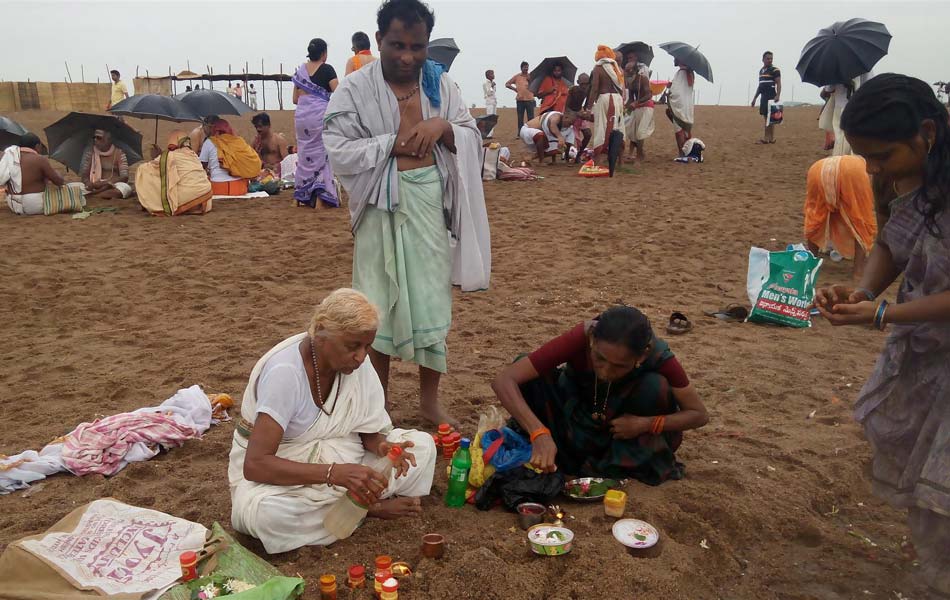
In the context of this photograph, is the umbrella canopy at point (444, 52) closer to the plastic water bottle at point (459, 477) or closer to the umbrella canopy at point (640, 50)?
the umbrella canopy at point (640, 50)

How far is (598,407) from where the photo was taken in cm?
313

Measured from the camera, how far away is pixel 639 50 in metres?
13.6

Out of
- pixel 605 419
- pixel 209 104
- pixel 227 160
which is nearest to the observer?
pixel 605 419

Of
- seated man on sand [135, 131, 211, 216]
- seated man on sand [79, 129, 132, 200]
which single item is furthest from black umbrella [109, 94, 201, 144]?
seated man on sand [135, 131, 211, 216]

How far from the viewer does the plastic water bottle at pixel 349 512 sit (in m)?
2.72

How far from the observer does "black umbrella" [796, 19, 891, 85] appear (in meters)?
7.59

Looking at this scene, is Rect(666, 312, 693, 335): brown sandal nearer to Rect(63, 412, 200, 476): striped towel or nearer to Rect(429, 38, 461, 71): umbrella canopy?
Rect(63, 412, 200, 476): striped towel

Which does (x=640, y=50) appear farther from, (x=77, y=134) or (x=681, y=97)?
(x=77, y=134)

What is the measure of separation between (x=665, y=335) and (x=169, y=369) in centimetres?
328

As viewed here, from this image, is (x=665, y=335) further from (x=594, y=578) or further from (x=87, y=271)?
(x=87, y=271)

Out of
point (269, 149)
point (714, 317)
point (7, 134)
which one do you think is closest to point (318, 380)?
point (714, 317)

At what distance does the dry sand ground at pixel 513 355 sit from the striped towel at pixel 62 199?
0.22 meters

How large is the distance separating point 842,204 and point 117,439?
535cm

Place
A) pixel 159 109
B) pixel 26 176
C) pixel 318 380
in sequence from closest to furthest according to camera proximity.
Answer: pixel 318 380
pixel 26 176
pixel 159 109
